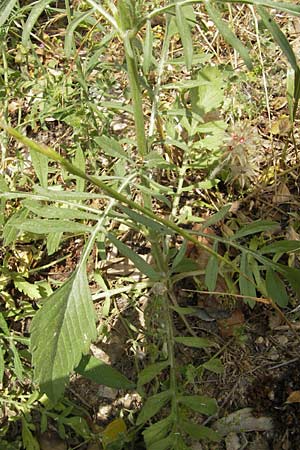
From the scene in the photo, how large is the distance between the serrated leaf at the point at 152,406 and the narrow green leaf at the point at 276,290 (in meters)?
0.44

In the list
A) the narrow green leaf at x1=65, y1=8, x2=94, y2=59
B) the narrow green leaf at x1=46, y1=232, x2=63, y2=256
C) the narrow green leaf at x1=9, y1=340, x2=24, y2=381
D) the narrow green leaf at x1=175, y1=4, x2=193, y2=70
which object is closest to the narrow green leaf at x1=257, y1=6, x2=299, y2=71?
the narrow green leaf at x1=175, y1=4, x2=193, y2=70

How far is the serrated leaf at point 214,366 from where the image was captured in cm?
196

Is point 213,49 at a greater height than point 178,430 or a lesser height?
greater

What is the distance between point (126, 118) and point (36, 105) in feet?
1.27

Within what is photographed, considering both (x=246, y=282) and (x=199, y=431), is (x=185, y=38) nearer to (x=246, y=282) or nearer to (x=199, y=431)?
(x=246, y=282)

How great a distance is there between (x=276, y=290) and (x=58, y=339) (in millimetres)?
672

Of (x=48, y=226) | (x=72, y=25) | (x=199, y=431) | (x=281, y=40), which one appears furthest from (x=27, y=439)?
(x=281, y=40)

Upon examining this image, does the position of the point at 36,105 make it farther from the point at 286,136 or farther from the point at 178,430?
the point at 178,430

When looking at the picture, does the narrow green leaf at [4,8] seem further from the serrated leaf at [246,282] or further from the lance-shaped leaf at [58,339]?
the serrated leaf at [246,282]

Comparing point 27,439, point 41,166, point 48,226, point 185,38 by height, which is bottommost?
point 27,439

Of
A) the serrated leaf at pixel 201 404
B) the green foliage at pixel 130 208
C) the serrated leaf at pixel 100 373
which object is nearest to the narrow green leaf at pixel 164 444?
the green foliage at pixel 130 208

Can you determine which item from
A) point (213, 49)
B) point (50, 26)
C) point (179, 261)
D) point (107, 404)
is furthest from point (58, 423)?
point (50, 26)

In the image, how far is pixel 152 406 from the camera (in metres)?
1.89

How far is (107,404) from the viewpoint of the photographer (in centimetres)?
216
